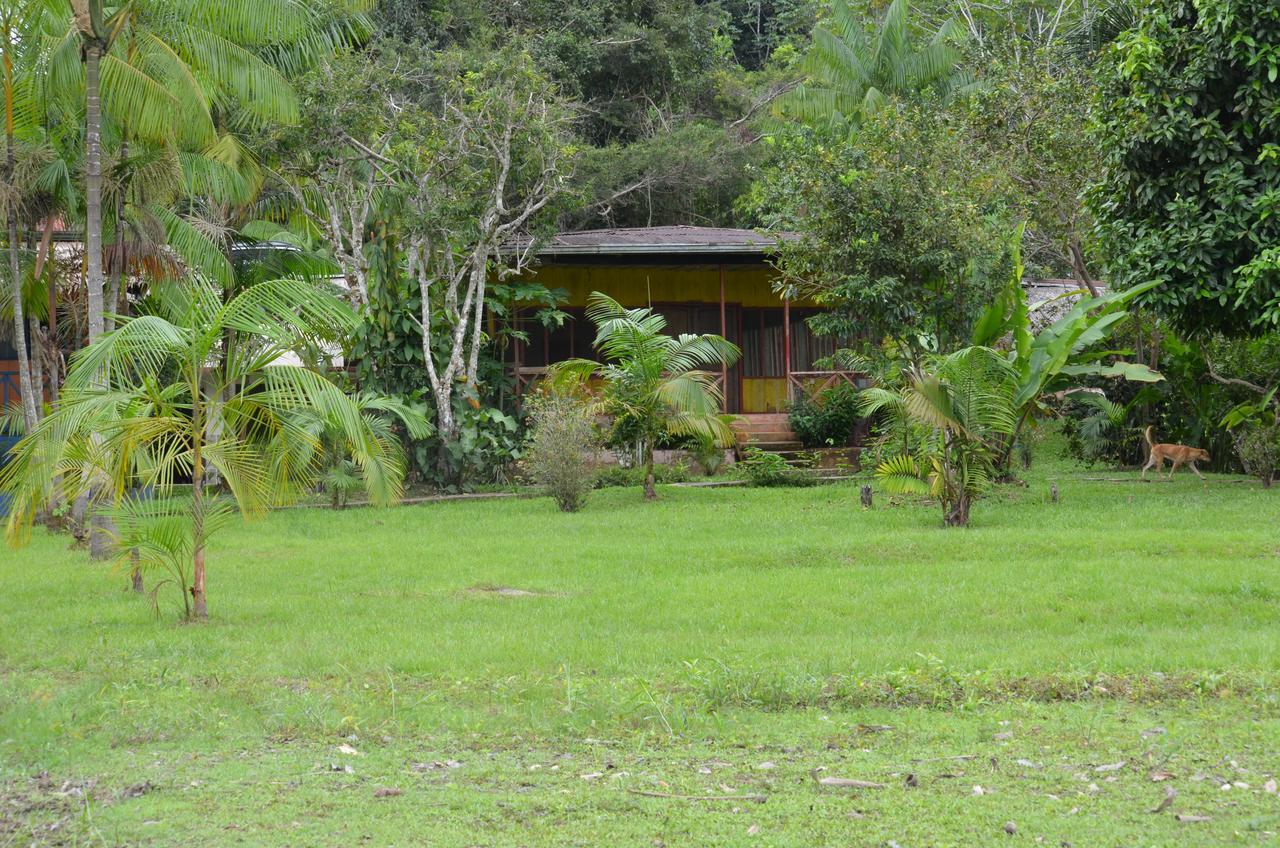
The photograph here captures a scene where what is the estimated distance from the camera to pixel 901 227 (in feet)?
56.0

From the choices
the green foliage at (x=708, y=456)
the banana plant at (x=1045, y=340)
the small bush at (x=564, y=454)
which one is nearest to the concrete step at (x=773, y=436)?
the green foliage at (x=708, y=456)

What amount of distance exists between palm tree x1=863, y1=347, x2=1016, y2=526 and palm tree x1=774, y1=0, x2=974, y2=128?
14.5m

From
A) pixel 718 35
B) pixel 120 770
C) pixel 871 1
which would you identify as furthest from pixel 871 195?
pixel 718 35

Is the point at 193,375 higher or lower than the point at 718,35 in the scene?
lower

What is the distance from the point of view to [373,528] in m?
16.1

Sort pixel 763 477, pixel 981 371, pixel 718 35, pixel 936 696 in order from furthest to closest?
pixel 718 35
pixel 763 477
pixel 981 371
pixel 936 696

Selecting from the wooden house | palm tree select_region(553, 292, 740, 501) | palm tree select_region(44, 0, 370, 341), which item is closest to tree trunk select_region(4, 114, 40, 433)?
palm tree select_region(44, 0, 370, 341)

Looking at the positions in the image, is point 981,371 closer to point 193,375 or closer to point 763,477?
point 763,477

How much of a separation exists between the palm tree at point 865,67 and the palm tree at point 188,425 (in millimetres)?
19788

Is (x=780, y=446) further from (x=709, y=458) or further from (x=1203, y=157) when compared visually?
(x=1203, y=157)

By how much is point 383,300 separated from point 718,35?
19638mm

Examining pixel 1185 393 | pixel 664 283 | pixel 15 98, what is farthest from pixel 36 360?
pixel 1185 393

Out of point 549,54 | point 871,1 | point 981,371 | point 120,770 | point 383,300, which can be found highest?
point 871,1

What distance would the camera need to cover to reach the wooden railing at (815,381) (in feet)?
76.4
